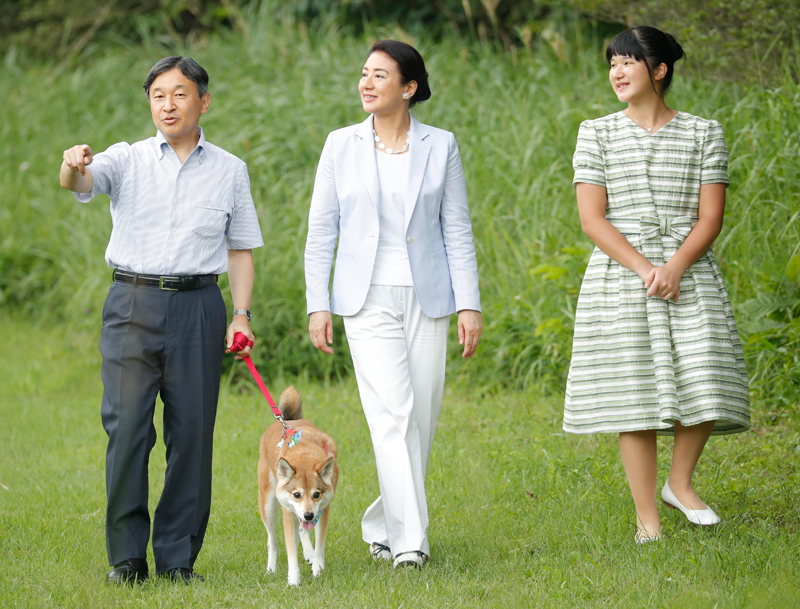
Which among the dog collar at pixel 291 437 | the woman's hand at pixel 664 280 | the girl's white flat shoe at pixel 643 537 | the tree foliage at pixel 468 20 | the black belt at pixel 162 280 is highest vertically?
the tree foliage at pixel 468 20

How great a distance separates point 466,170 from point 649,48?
4.81 meters

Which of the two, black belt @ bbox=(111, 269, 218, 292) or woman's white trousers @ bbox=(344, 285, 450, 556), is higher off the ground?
black belt @ bbox=(111, 269, 218, 292)

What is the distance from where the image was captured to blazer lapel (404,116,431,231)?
4.15m

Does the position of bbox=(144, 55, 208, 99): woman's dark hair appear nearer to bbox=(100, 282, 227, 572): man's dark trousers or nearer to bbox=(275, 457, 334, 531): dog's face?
bbox=(100, 282, 227, 572): man's dark trousers

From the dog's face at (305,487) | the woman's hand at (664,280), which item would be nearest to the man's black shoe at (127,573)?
the dog's face at (305,487)

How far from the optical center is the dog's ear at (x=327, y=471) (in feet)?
12.8

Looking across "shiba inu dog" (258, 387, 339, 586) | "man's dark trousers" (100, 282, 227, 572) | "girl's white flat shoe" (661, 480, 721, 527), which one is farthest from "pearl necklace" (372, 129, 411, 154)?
"girl's white flat shoe" (661, 480, 721, 527)

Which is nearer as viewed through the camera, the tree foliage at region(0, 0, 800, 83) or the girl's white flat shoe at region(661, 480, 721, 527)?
the girl's white flat shoe at region(661, 480, 721, 527)

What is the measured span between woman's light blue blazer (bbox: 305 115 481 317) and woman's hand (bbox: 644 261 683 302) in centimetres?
79

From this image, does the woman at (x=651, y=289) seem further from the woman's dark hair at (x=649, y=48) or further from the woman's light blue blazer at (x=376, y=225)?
the woman's light blue blazer at (x=376, y=225)

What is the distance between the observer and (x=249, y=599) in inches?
148

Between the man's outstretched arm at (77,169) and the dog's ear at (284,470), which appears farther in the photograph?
the dog's ear at (284,470)

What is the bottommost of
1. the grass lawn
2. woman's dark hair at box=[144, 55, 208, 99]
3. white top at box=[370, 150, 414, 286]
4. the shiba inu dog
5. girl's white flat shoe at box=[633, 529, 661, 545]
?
the grass lawn

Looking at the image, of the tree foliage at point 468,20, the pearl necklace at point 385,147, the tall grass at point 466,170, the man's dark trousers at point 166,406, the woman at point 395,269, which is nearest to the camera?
the man's dark trousers at point 166,406
